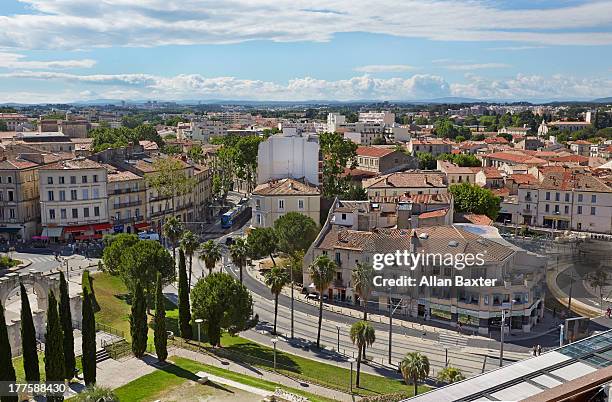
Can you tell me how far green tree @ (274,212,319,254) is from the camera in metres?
91.4

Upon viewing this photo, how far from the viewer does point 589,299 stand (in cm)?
8162

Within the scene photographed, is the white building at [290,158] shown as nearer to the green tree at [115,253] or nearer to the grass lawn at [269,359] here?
the green tree at [115,253]

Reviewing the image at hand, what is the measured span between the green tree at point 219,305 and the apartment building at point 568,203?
84.9 metres

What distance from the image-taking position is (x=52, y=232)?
99.9 metres

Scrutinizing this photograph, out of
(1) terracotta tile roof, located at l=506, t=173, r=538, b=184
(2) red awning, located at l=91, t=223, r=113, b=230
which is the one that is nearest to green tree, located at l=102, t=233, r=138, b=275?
(2) red awning, located at l=91, t=223, r=113, b=230

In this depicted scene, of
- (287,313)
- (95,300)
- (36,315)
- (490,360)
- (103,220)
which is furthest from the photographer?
(103,220)

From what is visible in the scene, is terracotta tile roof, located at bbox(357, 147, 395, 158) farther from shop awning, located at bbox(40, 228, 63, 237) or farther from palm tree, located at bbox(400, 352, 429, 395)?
palm tree, located at bbox(400, 352, 429, 395)

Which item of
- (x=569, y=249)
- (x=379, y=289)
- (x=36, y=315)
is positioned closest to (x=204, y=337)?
(x=36, y=315)

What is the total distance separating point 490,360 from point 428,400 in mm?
36994

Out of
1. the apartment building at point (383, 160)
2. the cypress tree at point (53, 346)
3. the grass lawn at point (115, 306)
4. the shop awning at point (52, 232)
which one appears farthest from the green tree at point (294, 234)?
the apartment building at point (383, 160)

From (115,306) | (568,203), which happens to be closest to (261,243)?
(115,306)

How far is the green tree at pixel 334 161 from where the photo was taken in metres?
128

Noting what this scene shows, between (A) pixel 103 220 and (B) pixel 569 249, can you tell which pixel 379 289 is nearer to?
(B) pixel 569 249

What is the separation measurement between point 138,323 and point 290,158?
68660mm
